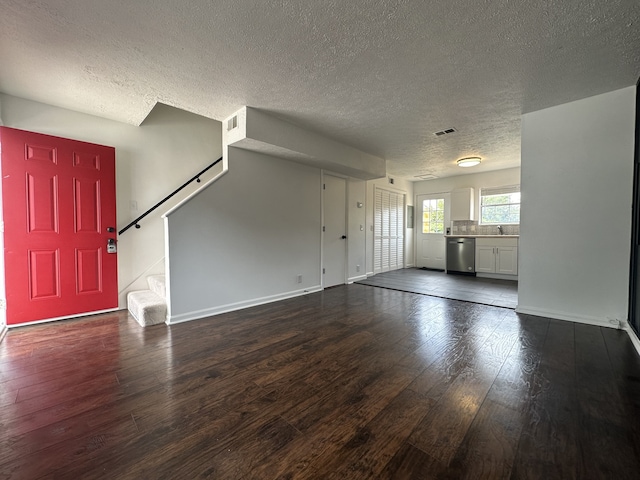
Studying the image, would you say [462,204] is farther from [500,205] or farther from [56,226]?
[56,226]

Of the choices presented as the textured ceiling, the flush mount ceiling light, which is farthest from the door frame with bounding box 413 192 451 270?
the textured ceiling

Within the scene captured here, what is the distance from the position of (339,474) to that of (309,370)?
2.96ft

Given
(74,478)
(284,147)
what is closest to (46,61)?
(284,147)

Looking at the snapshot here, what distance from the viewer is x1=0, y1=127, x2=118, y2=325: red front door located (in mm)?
2875

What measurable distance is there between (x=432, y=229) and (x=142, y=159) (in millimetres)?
7015

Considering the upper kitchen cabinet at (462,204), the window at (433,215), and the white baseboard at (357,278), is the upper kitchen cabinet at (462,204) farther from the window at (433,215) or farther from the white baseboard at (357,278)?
the white baseboard at (357,278)

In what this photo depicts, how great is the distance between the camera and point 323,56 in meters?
2.22

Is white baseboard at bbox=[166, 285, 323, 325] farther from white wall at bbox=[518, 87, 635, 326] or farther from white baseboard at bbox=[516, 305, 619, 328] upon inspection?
white wall at bbox=[518, 87, 635, 326]

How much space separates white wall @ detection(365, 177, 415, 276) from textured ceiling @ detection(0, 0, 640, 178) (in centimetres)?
281

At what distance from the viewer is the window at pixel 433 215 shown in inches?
295

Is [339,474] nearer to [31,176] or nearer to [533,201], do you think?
[533,201]

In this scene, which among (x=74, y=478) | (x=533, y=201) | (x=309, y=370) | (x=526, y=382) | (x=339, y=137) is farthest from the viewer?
(x=339, y=137)

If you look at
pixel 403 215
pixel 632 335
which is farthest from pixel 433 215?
pixel 632 335

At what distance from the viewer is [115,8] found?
1.74 meters
